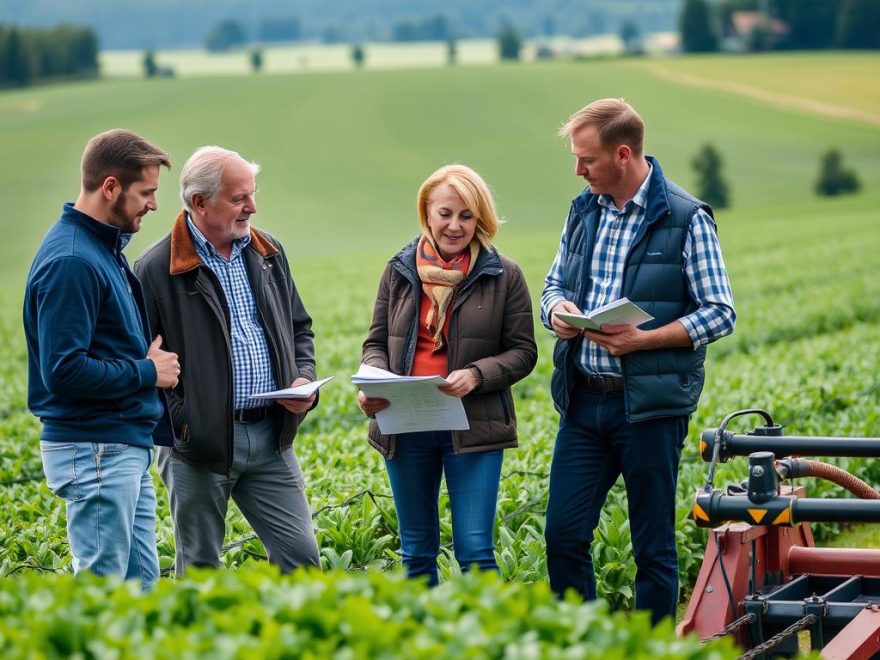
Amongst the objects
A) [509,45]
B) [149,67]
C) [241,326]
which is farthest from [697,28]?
[241,326]

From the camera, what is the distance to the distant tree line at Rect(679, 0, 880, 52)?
11644 centimetres

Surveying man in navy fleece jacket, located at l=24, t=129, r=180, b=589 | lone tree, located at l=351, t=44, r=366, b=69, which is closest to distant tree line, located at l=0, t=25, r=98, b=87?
lone tree, located at l=351, t=44, r=366, b=69

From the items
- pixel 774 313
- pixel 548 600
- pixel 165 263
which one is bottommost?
pixel 774 313

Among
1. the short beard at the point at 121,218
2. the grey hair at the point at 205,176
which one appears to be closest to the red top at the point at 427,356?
the grey hair at the point at 205,176

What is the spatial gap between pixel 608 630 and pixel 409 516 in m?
2.52

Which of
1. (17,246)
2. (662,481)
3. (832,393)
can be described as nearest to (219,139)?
(17,246)

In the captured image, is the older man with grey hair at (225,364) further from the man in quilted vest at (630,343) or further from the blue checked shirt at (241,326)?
the man in quilted vest at (630,343)

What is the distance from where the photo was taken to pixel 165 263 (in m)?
5.34

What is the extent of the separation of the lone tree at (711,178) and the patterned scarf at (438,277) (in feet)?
221

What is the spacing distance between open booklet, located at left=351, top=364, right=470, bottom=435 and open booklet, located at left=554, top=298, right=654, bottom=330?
0.62 m

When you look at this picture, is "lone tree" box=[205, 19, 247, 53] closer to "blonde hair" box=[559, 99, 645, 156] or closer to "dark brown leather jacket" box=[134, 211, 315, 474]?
"dark brown leather jacket" box=[134, 211, 315, 474]

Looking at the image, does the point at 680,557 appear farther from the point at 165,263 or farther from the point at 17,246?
the point at 17,246

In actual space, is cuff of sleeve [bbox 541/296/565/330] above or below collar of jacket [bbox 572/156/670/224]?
below

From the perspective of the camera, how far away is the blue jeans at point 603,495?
17.9ft
